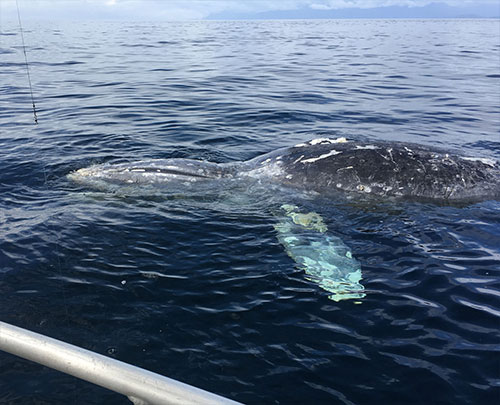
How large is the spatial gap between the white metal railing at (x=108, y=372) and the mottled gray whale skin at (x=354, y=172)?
593 centimetres

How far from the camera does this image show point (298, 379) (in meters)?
3.77

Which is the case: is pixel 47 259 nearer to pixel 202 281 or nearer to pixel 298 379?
pixel 202 281

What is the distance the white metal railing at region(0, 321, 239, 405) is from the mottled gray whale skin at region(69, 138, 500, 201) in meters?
5.93

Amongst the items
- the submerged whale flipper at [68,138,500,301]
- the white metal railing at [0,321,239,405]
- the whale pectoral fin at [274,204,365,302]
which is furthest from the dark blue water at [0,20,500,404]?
the white metal railing at [0,321,239,405]

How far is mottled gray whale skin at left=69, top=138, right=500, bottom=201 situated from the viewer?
23.8 feet

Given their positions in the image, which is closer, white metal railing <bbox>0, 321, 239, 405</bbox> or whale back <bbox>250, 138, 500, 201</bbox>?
white metal railing <bbox>0, 321, 239, 405</bbox>

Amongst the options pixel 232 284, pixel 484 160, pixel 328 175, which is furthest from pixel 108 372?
pixel 484 160

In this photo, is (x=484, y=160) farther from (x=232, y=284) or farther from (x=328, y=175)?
(x=232, y=284)

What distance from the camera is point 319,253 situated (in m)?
5.88

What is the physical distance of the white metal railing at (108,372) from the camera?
176 cm

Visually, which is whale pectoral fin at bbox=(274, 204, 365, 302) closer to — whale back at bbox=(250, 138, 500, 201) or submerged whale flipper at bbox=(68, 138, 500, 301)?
submerged whale flipper at bbox=(68, 138, 500, 301)

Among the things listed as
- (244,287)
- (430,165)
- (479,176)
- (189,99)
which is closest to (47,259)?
(244,287)

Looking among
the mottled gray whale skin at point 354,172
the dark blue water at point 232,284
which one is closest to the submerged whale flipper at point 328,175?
the mottled gray whale skin at point 354,172

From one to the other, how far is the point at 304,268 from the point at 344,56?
98.2 ft
